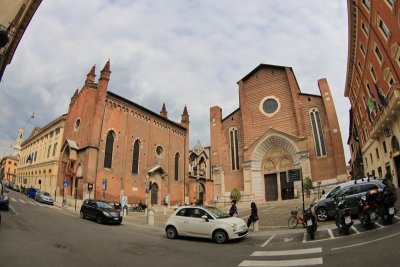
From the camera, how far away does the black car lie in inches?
637

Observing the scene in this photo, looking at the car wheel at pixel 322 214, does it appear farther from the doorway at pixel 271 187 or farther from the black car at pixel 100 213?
the doorway at pixel 271 187

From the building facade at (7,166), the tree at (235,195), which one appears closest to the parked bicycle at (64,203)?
the tree at (235,195)

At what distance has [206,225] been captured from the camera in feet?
34.8

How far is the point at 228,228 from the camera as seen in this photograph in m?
10.0

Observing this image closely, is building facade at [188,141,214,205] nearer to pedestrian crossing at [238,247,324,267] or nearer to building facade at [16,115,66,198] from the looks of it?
building facade at [16,115,66,198]

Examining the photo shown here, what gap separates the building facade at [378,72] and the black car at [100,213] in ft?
63.2

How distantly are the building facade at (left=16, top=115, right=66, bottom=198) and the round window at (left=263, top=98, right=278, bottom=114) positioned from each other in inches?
1136

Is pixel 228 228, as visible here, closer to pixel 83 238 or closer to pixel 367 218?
pixel 367 218

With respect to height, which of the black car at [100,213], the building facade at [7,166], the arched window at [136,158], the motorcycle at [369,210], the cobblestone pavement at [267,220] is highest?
the building facade at [7,166]

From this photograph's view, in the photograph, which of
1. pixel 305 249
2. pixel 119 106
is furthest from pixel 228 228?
pixel 119 106

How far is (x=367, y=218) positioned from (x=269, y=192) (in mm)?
27079

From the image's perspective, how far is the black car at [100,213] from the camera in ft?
53.1

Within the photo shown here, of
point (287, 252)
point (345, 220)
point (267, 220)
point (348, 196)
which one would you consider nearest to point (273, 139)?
point (267, 220)

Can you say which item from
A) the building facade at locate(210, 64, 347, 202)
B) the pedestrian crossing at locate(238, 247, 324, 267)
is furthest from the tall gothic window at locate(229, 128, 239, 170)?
the pedestrian crossing at locate(238, 247, 324, 267)
